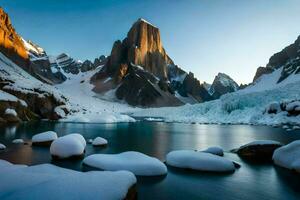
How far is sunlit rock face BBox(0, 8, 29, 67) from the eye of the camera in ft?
420

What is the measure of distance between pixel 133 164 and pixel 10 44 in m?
140

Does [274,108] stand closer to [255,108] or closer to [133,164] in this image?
[255,108]

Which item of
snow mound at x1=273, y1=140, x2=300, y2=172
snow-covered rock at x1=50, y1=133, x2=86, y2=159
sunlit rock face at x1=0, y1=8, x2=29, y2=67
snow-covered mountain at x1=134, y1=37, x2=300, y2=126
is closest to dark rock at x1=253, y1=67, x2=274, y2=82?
snow-covered mountain at x1=134, y1=37, x2=300, y2=126

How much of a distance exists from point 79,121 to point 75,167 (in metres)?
40.0

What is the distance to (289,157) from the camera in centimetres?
1551

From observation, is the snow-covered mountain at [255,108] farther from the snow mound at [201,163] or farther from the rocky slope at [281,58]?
the rocky slope at [281,58]

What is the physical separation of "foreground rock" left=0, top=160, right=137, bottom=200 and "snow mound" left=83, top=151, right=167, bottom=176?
3804 mm

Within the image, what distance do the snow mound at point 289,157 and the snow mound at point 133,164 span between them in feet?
22.7

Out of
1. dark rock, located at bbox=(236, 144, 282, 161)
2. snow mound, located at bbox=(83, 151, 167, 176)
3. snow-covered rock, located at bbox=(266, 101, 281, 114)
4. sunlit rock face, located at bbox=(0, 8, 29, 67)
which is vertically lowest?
snow mound, located at bbox=(83, 151, 167, 176)

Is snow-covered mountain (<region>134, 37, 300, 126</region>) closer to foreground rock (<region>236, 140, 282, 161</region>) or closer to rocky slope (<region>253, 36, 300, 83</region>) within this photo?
foreground rock (<region>236, 140, 282, 161</region>)

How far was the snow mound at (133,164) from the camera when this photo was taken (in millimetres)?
13172

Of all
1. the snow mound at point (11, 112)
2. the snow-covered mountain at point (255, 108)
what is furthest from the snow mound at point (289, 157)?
the snow mound at point (11, 112)

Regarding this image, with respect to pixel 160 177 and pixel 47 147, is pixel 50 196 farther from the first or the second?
pixel 47 147

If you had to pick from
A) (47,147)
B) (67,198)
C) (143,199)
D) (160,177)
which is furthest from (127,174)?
(47,147)
